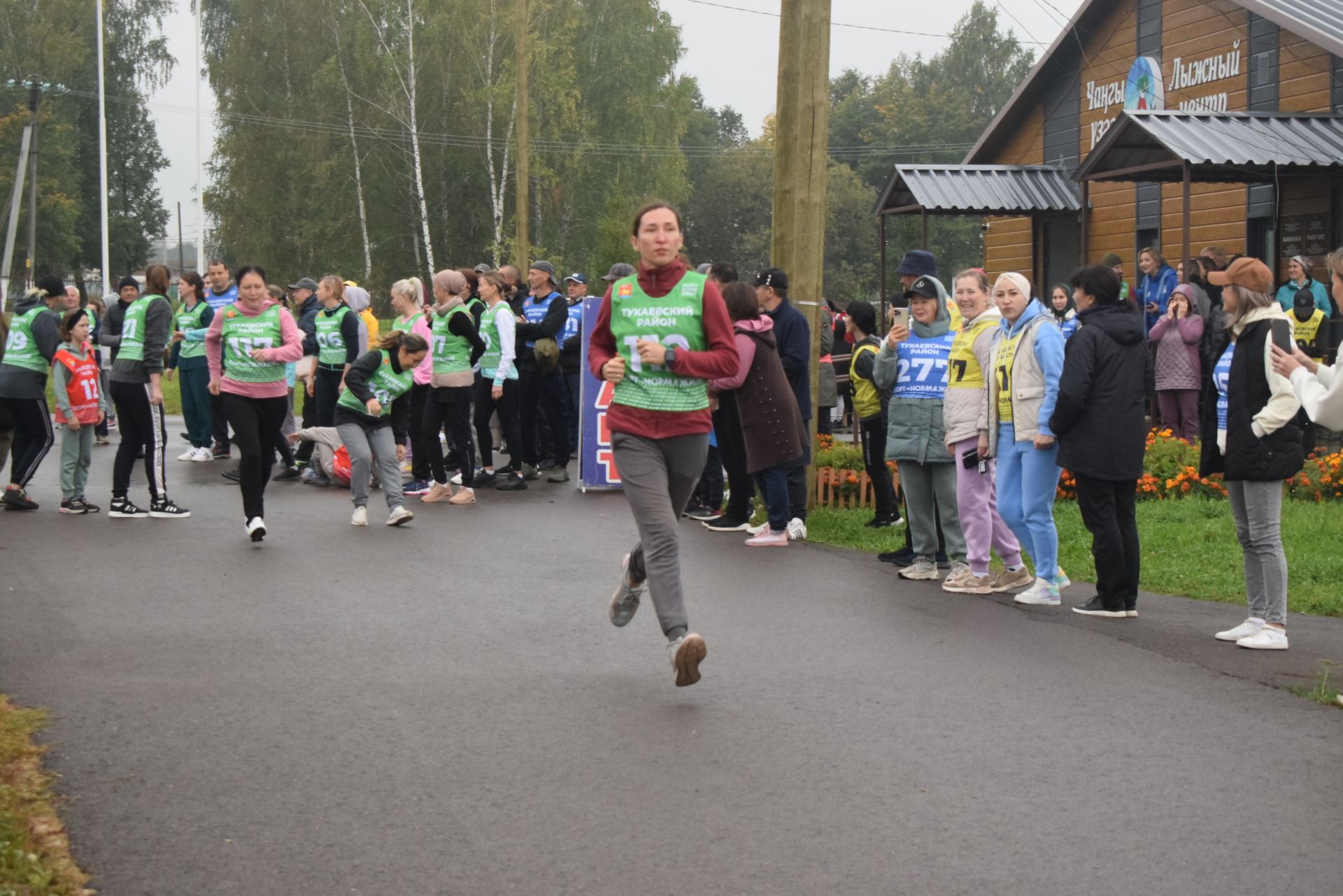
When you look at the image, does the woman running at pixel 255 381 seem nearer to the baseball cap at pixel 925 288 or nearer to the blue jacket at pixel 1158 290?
the baseball cap at pixel 925 288

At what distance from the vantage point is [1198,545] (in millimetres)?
11078

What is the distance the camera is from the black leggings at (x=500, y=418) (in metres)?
14.5

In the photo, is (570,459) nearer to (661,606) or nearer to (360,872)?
(661,606)

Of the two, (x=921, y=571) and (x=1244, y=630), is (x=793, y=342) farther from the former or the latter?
(x=1244, y=630)

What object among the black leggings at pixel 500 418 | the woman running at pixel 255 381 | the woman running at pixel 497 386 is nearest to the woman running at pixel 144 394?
the woman running at pixel 255 381

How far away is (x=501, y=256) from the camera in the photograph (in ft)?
178

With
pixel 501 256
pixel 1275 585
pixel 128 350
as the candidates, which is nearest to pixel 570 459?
pixel 128 350

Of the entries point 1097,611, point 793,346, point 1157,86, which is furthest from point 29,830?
point 1157,86

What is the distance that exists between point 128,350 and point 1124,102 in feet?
57.3

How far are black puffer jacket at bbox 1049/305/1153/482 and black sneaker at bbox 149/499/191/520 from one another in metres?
7.20

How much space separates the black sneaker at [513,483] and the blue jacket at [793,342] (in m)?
3.89

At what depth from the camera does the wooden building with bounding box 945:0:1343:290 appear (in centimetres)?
2072

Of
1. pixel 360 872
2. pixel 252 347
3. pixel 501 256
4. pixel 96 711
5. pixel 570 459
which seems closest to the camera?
pixel 360 872

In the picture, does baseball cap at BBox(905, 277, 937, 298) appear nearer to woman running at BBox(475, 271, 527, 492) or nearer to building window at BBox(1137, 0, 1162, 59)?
woman running at BBox(475, 271, 527, 492)
